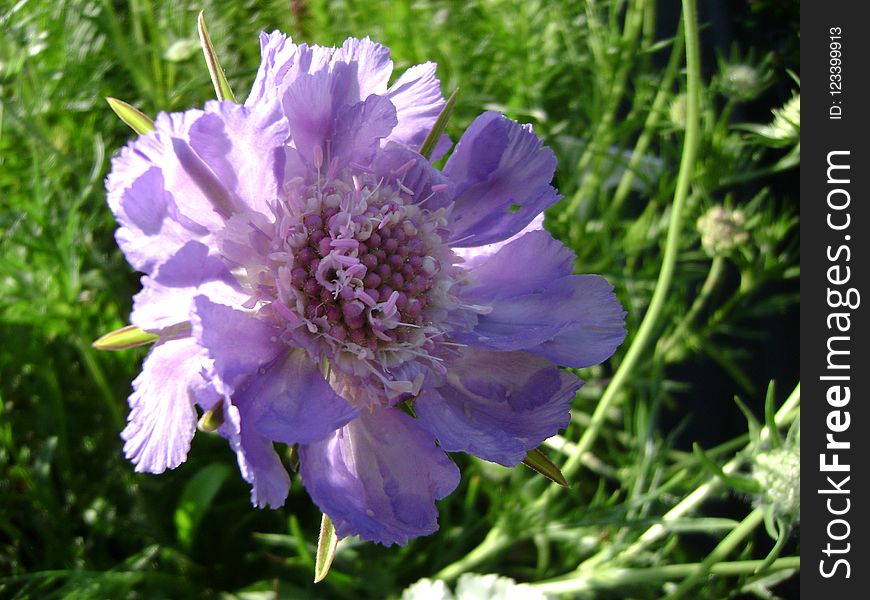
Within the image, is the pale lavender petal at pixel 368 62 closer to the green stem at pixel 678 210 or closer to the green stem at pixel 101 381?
the green stem at pixel 678 210

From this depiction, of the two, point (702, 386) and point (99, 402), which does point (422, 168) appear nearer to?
point (99, 402)

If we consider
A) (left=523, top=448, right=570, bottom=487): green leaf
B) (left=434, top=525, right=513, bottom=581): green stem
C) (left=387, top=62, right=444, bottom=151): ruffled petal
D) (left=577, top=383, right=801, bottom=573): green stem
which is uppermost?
(left=387, top=62, right=444, bottom=151): ruffled petal

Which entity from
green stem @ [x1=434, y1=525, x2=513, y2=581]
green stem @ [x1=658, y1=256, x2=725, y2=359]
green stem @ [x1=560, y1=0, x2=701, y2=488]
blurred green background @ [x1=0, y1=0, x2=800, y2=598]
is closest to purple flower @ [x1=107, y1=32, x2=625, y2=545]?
green stem @ [x1=560, y1=0, x2=701, y2=488]

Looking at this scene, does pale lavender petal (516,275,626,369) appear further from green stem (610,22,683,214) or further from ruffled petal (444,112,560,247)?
green stem (610,22,683,214)

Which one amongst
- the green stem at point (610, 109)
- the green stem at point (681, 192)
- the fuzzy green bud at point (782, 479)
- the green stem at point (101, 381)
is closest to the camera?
the green stem at point (681, 192)

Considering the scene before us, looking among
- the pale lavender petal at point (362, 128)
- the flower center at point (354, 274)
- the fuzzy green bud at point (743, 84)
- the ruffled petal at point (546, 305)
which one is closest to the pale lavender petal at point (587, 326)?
the ruffled petal at point (546, 305)

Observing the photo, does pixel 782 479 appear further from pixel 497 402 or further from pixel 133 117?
pixel 133 117
